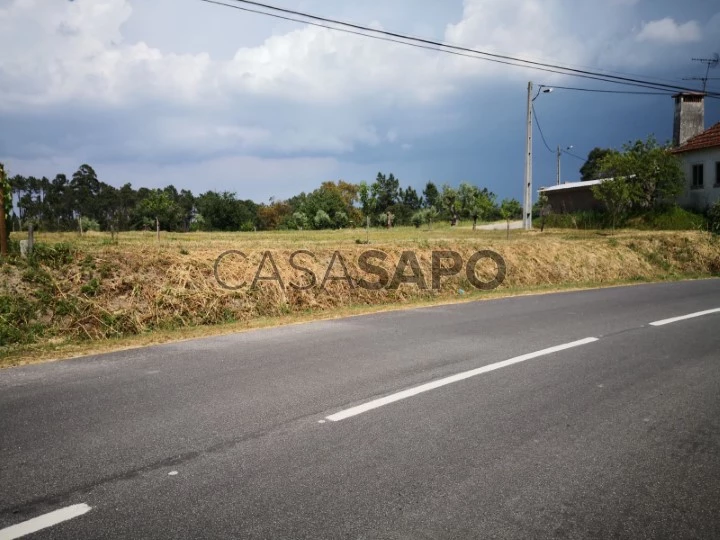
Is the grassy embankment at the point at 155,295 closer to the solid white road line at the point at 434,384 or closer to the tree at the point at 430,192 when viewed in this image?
the solid white road line at the point at 434,384

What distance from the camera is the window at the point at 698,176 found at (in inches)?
1449

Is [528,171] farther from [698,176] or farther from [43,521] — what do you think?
[43,521]

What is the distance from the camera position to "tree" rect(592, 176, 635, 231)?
35.0m

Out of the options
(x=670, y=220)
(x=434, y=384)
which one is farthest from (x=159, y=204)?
(x=434, y=384)

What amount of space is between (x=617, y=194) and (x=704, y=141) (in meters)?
8.80

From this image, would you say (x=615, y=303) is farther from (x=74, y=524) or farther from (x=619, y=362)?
(x=74, y=524)

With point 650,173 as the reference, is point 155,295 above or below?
below

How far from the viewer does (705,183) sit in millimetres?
36469

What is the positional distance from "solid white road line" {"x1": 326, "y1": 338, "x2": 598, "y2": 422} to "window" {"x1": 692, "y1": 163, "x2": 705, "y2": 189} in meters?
37.0

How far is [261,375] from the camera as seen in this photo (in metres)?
5.85

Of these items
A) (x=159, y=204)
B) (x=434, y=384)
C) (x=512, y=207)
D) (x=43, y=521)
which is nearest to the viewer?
(x=43, y=521)

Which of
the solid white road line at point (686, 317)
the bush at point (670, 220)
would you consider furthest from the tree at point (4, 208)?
the bush at point (670, 220)

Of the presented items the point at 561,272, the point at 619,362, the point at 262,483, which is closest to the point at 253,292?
the point at 619,362

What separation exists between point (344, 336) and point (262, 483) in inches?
191
